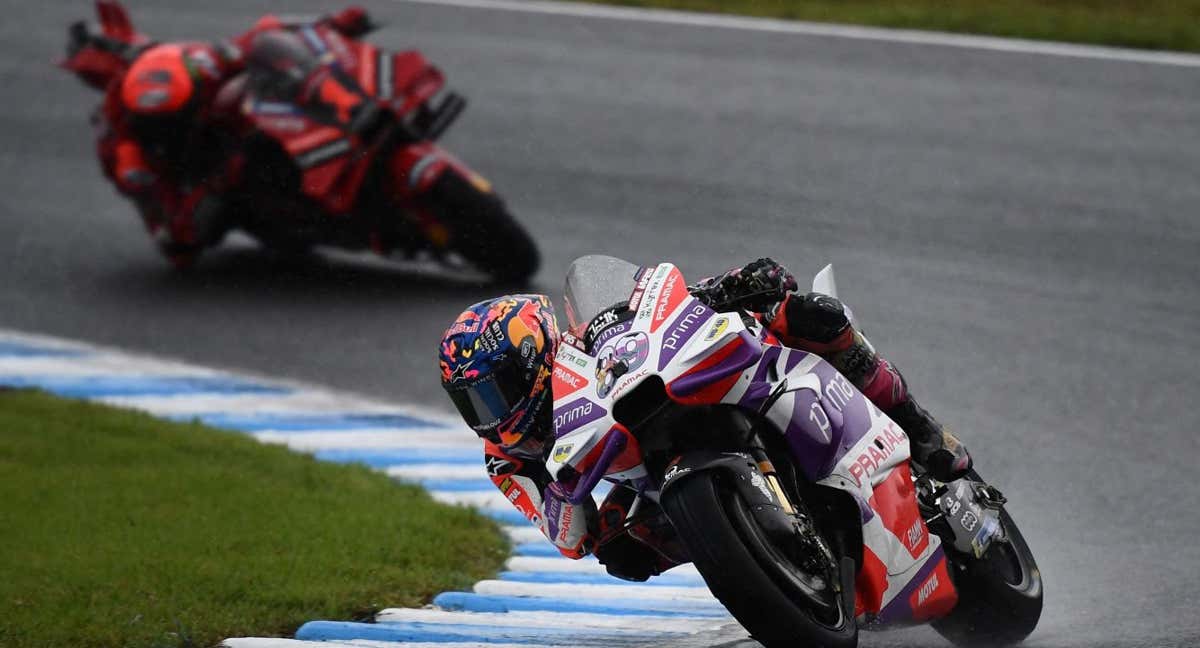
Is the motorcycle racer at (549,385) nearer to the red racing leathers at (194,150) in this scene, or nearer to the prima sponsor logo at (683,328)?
the prima sponsor logo at (683,328)

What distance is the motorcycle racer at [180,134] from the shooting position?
11383 mm

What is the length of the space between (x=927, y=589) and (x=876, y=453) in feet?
1.63

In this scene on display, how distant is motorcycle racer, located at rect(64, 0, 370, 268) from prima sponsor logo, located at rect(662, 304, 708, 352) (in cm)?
701

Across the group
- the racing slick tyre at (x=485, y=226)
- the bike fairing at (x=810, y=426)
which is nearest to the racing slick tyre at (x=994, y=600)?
the bike fairing at (x=810, y=426)

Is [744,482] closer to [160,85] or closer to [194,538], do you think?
[194,538]

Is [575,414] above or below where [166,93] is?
above

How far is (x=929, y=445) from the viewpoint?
18.7ft

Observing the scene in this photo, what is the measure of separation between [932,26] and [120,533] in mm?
9298

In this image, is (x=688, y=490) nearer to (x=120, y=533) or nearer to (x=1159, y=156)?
(x=120, y=533)

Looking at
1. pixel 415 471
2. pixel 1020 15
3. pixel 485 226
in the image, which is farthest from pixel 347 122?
pixel 1020 15

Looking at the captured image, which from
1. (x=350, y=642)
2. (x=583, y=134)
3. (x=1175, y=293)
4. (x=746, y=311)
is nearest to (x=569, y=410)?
(x=746, y=311)

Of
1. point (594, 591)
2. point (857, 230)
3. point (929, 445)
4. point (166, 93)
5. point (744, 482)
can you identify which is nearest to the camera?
point (744, 482)

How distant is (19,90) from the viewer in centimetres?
1563

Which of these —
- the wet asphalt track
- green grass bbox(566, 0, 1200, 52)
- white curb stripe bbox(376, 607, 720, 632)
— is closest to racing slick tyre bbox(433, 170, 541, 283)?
the wet asphalt track
